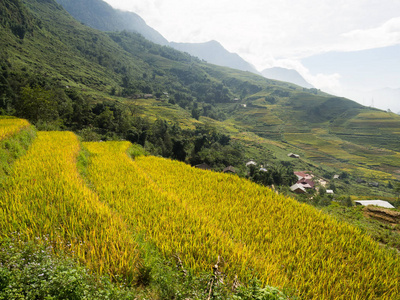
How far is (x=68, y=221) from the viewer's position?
12.1 feet

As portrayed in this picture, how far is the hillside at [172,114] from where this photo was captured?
145 feet

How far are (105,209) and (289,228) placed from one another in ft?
15.3

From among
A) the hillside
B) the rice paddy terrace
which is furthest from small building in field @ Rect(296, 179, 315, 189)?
the rice paddy terrace

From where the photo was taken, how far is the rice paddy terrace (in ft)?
10.3

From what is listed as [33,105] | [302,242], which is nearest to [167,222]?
[302,242]

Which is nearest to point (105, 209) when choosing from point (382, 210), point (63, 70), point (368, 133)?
point (382, 210)

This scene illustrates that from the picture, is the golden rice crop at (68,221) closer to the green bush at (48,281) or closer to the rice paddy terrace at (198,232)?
the rice paddy terrace at (198,232)

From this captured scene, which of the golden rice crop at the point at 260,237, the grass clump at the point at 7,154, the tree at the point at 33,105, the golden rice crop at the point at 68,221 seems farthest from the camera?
the tree at the point at 33,105

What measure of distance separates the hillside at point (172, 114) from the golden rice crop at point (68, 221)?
16.7 metres

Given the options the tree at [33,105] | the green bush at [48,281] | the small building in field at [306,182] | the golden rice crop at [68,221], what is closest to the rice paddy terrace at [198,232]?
the golden rice crop at [68,221]

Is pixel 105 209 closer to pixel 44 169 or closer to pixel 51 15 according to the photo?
pixel 44 169

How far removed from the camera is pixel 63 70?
9500cm

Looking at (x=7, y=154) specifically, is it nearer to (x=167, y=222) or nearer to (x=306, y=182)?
(x=167, y=222)

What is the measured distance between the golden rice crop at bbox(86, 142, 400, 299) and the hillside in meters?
18.3
